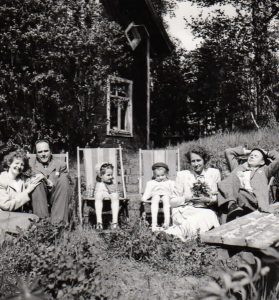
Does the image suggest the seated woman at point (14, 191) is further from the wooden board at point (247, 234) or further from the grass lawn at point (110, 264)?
the wooden board at point (247, 234)

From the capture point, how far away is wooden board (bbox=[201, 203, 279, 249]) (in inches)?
119

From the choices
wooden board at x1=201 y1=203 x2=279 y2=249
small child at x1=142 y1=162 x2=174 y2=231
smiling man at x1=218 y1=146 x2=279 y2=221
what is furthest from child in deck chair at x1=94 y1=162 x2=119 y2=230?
wooden board at x1=201 y1=203 x2=279 y2=249

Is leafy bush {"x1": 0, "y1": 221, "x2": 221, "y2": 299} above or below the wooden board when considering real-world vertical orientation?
below

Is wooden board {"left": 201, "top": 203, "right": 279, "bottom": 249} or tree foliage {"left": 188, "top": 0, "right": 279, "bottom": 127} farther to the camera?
tree foliage {"left": 188, "top": 0, "right": 279, "bottom": 127}

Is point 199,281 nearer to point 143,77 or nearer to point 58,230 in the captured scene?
point 58,230

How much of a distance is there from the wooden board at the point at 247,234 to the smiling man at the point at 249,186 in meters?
1.03

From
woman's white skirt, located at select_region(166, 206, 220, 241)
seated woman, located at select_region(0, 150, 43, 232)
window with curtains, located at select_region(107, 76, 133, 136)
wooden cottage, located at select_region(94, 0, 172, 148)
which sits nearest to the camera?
seated woman, located at select_region(0, 150, 43, 232)

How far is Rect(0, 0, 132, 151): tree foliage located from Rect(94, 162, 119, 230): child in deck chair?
2.46 metres

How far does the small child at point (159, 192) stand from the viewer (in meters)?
5.54

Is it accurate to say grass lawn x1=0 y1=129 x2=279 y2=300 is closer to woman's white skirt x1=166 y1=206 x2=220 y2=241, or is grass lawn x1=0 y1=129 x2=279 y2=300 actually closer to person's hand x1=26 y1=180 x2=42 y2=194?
woman's white skirt x1=166 y1=206 x2=220 y2=241

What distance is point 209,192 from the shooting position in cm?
539

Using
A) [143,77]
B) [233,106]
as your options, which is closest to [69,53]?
[143,77]

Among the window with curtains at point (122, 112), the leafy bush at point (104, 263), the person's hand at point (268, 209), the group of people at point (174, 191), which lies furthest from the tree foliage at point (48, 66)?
the person's hand at point (268, 209)

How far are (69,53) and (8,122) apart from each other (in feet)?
5.20
